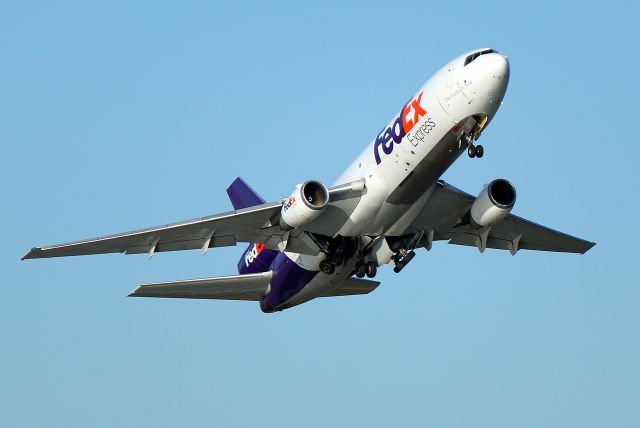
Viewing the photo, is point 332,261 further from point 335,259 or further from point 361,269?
point 361,269

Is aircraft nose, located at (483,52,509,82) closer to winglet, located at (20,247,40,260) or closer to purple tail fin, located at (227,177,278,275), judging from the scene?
purple tail fin, located at (227,177,278,275)

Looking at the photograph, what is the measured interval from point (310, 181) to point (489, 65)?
6477mm

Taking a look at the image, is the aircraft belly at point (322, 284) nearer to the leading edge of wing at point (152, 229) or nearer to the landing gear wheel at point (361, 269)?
the landing gear wheel at point (361, 269)

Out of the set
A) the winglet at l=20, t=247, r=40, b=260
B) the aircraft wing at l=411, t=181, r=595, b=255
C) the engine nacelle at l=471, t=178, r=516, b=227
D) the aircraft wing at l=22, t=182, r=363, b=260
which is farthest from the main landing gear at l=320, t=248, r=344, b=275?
the winglet at l=20, t=247, r=40, b=260

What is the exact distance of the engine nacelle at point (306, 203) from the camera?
3891cm

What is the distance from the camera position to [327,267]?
138 feet

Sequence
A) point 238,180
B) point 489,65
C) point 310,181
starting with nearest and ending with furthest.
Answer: point 489,65 < point 310,181 < point 238,180

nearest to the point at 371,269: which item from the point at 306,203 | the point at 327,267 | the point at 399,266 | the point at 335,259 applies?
the point at 399,266

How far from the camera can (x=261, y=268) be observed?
45.8 m

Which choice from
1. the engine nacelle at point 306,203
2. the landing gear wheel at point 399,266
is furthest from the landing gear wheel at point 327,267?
the engine nacelle at point 306,203

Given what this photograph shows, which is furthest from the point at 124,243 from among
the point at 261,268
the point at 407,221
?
the point at 407,221

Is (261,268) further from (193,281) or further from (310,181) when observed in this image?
(310,181)

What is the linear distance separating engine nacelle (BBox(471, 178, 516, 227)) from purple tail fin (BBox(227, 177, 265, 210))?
9.32m

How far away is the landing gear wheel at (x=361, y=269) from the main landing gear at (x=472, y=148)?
5.90 m
